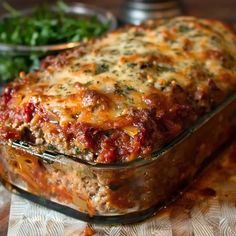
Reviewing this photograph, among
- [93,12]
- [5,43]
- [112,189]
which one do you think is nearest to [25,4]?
[93,12]

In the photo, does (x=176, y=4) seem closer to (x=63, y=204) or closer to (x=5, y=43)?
(x=5, y=43)

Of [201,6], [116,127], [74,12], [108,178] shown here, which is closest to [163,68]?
[116,127]

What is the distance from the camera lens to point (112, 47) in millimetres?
2248

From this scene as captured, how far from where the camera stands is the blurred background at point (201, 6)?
3.87 meters

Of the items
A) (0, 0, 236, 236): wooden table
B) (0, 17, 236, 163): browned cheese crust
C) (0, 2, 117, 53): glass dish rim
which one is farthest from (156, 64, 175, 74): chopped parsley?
(0, 0, 236, 236): wooden table

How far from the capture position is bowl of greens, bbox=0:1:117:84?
2.75 metres

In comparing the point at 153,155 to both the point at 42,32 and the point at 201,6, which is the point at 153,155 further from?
the point at 201,6

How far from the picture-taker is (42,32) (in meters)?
2.94

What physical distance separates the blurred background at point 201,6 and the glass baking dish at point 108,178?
2.02 m

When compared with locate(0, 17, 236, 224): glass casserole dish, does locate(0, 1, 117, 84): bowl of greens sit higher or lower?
lower

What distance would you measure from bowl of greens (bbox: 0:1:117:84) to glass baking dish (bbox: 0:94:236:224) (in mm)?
926

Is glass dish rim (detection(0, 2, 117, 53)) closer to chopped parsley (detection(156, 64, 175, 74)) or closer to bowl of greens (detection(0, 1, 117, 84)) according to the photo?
bowl of greens (detection(0, 1, 117, 84))

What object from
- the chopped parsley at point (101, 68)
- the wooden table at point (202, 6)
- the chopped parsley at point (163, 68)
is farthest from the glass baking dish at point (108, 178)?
the wooden table at point (202, 6)

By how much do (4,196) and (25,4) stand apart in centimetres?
219
